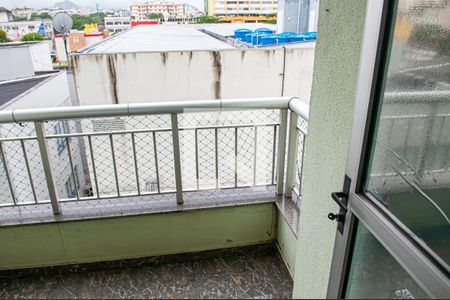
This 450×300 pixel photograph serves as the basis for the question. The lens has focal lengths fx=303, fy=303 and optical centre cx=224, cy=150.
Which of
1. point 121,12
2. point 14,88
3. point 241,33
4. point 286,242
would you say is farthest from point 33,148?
point 241,33

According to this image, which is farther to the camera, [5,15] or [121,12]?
[121,12]

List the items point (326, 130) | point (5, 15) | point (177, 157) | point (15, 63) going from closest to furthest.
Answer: point (326, 130) → point (177, 157) → point (5, 15) → point (15, 63)

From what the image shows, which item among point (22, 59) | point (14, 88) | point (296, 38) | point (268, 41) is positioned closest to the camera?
point (14, 88)

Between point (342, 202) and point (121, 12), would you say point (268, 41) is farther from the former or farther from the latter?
point (342, 202)

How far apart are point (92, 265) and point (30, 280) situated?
385mm

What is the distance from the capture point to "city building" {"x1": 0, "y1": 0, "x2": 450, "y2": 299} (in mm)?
761

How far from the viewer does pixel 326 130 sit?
103 cm

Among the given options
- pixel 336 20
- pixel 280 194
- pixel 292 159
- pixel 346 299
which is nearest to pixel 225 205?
pixel 280 194

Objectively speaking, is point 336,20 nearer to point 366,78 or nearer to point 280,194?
point 366,78

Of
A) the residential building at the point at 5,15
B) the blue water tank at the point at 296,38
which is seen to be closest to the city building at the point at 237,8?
the residential building at the point at 5,15

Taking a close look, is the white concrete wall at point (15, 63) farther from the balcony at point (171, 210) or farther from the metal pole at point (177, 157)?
the metal pole at point (177, 157)

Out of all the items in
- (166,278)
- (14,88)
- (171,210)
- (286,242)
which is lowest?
(166,278)

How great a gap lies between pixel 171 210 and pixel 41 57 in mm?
6271

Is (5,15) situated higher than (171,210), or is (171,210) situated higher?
(5,15)
